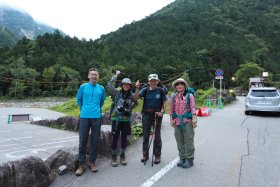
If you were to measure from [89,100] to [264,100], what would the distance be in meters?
10.4

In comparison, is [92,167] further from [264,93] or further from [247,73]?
[247,73]

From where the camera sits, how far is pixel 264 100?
11945 millimetres

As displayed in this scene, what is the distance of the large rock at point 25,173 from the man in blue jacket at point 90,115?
0.69 m

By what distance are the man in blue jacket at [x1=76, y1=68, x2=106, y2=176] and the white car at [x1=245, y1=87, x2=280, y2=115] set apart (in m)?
10.1

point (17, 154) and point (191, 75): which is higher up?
point (191, 75)

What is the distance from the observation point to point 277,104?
11641 mm

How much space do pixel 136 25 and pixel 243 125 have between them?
5128 inches

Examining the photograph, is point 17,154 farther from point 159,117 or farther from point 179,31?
point 179,31

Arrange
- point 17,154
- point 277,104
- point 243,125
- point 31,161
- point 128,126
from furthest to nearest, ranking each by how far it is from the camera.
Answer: point 277,104 → point 243,125 → point 17,154 → point 128,126 → point 31,161

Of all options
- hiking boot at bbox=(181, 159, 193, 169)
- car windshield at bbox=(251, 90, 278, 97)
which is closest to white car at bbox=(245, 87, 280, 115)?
car windshield at bbox=(251, 90, 278, 97)

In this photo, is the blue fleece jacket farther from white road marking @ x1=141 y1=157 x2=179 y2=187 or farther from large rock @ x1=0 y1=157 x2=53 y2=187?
white road marking @ x1=141 y1=157 x2=179 y2=187

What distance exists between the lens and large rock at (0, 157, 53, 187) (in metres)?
3.31

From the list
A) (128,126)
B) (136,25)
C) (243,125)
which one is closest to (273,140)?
(243,125)

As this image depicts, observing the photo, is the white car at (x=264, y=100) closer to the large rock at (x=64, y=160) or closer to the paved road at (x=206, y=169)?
the paved road at (x=206, y=169)
